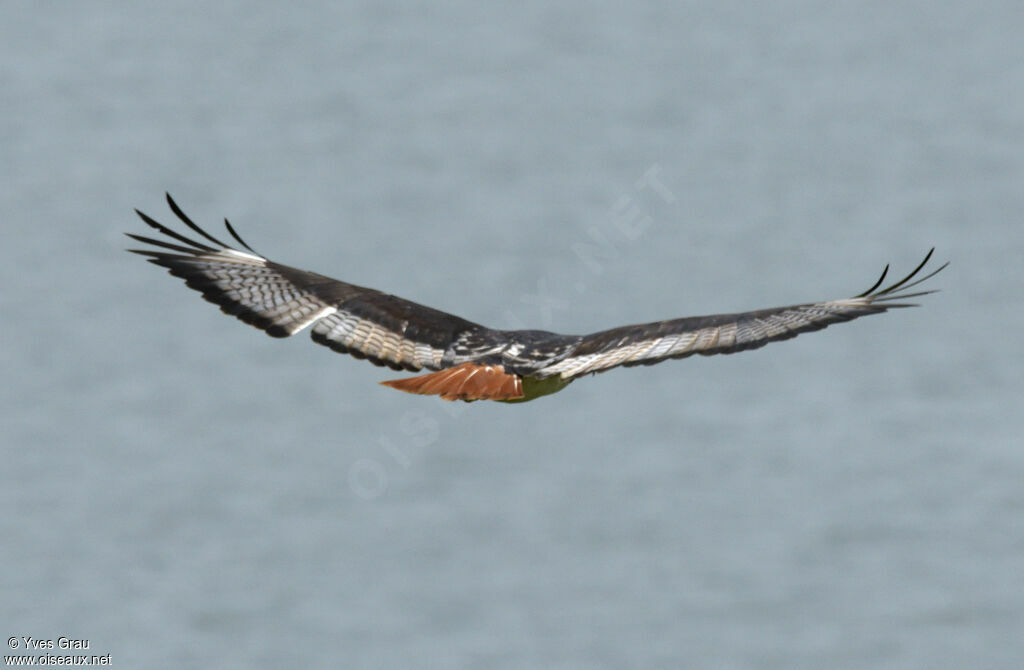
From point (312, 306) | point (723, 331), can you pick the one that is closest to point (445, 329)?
point (312, 306)

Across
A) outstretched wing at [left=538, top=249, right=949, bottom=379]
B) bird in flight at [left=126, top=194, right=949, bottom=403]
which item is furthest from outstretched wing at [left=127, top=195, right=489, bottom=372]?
outstretched wing at [left=538, top=249, right=949, bottom=379]

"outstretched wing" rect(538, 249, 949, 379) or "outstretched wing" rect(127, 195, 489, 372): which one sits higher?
"outstretched wing" rect(127, 195, 489, 372)

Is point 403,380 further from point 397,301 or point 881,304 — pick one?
point 881,304

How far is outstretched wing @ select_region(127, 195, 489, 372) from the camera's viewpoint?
42.8 ft

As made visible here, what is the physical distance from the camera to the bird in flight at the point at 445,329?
38.6 feet

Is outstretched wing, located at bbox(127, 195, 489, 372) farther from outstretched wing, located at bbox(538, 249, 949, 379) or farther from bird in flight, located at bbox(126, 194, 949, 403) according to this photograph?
outstretched wing, located at bbox(538, 249, 949, 379)

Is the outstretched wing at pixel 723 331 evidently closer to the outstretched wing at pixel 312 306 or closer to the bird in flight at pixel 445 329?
the bird in flight at pixel 445 329

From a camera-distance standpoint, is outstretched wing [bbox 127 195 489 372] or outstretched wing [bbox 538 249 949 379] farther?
outstretched wing [bbox 127 195 489 372]

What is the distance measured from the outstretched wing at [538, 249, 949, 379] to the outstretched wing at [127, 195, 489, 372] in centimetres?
134

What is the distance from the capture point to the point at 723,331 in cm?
1177

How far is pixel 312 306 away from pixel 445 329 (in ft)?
3.36

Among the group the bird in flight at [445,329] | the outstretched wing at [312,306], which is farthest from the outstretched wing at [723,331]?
the outstretched wing at [312,306]

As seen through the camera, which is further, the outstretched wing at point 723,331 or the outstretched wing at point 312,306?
the outstretched wing at point 312,306

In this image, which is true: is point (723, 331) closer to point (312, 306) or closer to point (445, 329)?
point (445, 329)
